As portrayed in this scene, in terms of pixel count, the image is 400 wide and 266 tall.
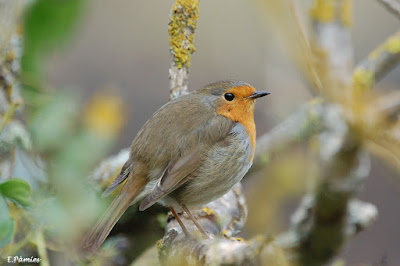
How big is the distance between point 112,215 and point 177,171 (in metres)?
0.36

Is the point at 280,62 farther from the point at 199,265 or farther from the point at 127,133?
the point at 127,133

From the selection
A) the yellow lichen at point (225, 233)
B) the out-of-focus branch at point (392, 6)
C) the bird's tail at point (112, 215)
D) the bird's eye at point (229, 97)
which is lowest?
the yellow lichen at point (225, 233)

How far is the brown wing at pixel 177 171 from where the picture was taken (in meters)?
2.45

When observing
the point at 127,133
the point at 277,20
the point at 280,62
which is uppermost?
the point at 277,20

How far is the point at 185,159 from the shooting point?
2.58 m

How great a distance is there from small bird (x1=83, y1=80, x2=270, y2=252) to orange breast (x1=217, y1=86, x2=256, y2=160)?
0.30ft

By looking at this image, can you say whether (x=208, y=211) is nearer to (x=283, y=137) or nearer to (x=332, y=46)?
(x=283, y=137)

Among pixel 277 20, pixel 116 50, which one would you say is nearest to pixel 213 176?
pixel 277 20

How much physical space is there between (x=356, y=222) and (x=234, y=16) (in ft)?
12.7

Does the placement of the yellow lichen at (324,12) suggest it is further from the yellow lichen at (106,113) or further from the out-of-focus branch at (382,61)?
the yellow lichen at (106,113)

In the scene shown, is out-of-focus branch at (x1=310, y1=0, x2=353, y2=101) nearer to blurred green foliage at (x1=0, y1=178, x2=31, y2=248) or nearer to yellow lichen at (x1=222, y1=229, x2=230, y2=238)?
blurred green foliage at (x1=0, y1=178, x2=31, y2=248)

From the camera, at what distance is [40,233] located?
1.90m

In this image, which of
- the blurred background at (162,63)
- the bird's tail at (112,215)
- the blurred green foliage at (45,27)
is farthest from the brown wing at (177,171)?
the blurred green foliage at (45,27)

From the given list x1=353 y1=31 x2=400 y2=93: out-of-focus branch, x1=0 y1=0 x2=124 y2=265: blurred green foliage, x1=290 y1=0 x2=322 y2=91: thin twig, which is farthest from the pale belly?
x1=290 y1=0 x2=322 y2=91: thin twig
